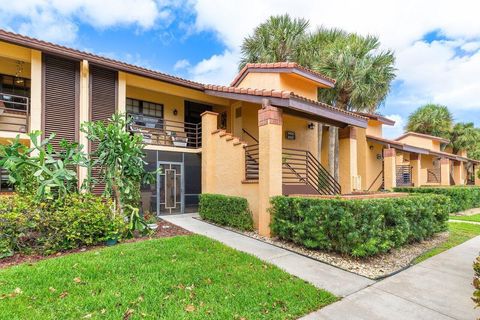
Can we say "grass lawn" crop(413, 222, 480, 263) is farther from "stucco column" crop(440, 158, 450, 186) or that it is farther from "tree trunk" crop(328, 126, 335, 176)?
"stucco column" crop(440, 158, 450, 186)

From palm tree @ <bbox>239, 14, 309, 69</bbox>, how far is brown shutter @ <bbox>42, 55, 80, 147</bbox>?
1227cm

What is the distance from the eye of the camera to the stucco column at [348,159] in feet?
37.7

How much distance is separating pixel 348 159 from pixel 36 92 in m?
12.3

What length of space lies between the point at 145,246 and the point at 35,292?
2664 millimetres

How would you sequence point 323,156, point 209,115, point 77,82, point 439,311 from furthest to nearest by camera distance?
point 323,156, point 209,115, point 77,82, point 439,311

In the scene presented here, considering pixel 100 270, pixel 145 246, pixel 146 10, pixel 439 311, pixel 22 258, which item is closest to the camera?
pixel 439 311

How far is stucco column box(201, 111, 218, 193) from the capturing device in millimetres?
11828

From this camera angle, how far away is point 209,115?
477 inches

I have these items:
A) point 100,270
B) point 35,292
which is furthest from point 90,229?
point 35,292

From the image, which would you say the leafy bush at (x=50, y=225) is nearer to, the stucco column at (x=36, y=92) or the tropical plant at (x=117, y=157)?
the tropical plant at (x=117, y=157)

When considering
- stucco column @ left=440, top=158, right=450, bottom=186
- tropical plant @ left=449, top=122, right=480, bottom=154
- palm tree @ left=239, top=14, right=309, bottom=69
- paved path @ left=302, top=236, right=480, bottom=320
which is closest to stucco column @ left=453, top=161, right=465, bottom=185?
stucco column @ left=440, top=158, right=450, bottom=186

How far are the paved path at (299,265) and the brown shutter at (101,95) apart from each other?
566 cm

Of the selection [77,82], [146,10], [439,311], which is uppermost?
[146,10]

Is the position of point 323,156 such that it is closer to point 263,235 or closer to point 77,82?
point 263,235
